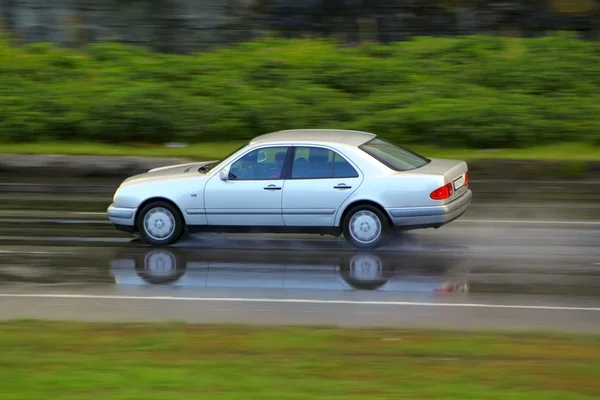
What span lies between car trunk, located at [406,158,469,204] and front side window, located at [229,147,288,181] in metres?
1.60

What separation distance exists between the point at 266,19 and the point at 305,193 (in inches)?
577

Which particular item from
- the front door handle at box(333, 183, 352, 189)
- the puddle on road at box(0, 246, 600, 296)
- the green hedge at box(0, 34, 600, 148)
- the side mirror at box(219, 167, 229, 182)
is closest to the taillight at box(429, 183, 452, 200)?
the puddle on road at box(0, 246, 600, 296)

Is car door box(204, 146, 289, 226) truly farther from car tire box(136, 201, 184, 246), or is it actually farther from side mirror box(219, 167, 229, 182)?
car tire box(136, 201, 184, 246)

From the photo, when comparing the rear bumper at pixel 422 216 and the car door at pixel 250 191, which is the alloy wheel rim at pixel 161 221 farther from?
the rear bumper at pixel 422 216

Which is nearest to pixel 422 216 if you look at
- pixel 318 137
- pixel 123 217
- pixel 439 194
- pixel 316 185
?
pixel 439 194

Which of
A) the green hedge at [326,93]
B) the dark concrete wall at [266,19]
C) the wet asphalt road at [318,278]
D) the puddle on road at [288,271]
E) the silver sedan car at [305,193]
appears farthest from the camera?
the dark concrete wall at [266,19]

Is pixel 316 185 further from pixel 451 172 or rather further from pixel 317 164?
pixel 451 172

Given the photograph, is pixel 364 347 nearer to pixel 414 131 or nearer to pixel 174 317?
pixel 174 317

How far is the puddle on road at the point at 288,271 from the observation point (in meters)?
9.81

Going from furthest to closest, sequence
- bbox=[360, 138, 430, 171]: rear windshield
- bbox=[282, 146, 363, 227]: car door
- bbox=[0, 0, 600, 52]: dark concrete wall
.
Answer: bbox=[0, 0, 600, 52]: dark concrete wall < bbox=[360, 138, 430, 171]: rear windshield < bbox=[282, 146, 363, 227]: car door

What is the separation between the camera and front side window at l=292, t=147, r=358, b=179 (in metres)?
11.6

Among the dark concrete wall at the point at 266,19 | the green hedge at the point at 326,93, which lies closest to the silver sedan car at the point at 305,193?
the green hedge at the point at 326,93

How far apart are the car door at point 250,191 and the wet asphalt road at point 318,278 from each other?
0.40 metres

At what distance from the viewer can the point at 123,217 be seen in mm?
12234
